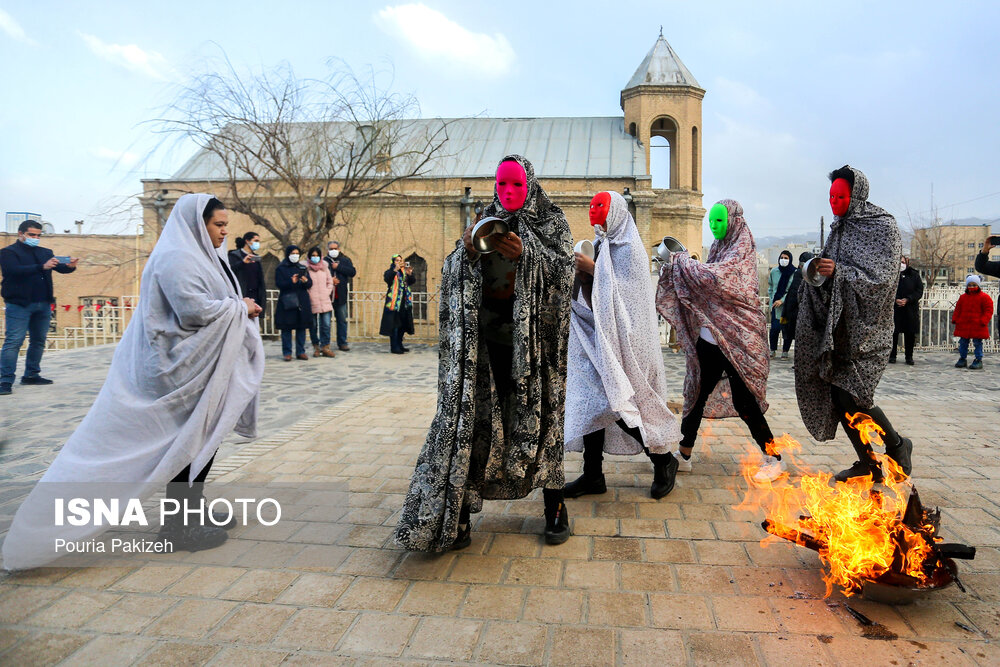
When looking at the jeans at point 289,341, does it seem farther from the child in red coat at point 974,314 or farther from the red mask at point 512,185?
the child in red coat at point 974,314

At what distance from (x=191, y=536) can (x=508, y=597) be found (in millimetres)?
1848

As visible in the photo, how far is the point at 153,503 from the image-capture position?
425cm

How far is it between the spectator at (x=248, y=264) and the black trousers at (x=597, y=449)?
7766 mm

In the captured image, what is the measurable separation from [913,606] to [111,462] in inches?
157

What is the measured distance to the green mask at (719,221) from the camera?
4770mm

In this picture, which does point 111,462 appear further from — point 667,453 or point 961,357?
point 961,357

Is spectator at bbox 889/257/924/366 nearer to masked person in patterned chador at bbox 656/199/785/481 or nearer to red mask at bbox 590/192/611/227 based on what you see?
masked person in patterned chador at bbox 656/199/785/481

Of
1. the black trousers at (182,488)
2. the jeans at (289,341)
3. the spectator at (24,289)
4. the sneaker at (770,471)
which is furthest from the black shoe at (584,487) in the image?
the jeans at (289,341)

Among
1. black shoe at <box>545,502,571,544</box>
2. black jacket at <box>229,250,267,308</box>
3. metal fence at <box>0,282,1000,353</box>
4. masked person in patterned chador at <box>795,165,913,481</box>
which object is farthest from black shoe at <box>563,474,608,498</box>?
metal fence at <box>0,282,1000,353</box>

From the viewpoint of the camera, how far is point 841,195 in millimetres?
4383

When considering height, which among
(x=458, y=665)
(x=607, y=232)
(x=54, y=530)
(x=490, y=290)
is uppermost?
(x=607, y=232)

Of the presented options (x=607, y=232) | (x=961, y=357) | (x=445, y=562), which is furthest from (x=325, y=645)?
(x=961, y=357)

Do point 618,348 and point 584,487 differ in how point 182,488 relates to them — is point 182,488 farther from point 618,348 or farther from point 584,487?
point 618,348

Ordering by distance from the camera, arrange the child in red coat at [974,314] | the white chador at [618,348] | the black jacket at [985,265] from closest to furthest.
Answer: the white chador at [618,348] < the black jacket at [985,265] < the child in red coat at [974,314]
